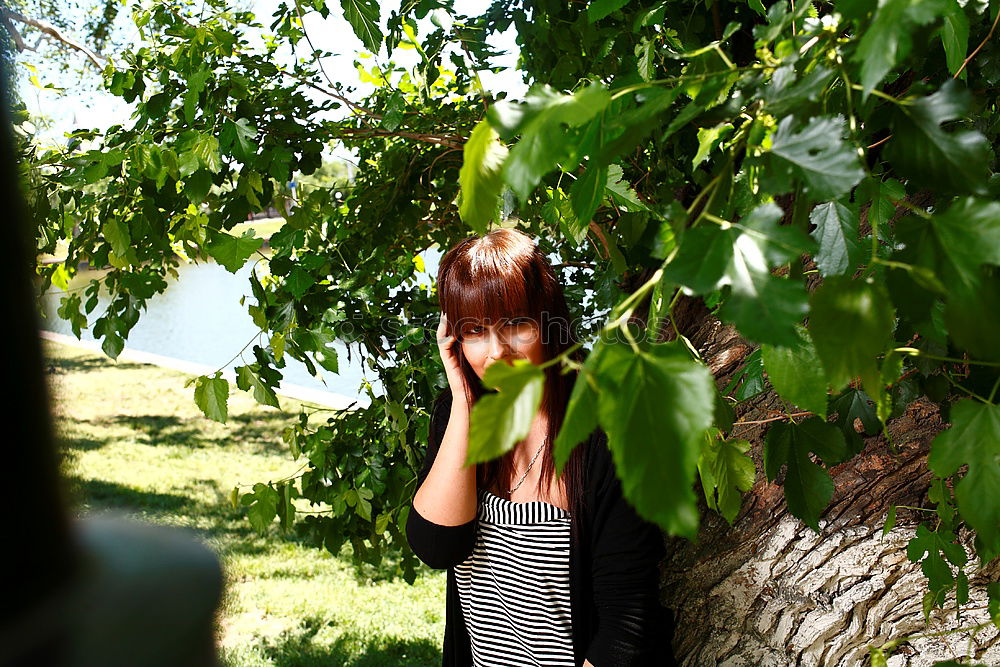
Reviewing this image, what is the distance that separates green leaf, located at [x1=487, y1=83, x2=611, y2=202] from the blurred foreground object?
1.13 ft

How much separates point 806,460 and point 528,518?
1032mm

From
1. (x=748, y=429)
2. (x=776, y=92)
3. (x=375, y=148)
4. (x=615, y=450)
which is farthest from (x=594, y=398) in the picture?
(x=375, y=148)

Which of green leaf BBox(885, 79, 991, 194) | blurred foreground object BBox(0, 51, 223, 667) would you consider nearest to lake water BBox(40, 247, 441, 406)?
green leaf BBox(885, 79, 991, 194)

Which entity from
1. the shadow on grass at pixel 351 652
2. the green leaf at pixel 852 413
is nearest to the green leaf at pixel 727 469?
the green leaf at pixel 852 413

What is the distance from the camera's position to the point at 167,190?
6.09 feet

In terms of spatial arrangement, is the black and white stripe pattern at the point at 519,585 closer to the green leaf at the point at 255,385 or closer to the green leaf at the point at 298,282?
the green leaf at the point at 255,385

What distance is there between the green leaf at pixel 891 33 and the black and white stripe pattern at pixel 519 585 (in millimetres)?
1512

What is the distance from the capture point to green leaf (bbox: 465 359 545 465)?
1.43 ft

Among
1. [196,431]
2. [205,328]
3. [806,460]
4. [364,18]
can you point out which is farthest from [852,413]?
[205,328]

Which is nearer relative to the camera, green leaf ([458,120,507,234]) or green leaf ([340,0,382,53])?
green leaf ([458,120,507,234])

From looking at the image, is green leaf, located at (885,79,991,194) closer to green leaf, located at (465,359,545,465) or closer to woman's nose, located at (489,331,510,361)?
green leaf, located at (465,359,545,465)

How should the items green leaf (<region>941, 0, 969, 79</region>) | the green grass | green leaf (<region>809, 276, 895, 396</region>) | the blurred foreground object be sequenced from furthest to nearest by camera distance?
the green grass → green leaf (<region>941, 0, 969, 79</region>) → green leaf (<region>809, 276, 895, 396</region>) → the blurred foreground object

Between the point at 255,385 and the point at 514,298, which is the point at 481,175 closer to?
the point at 514,298

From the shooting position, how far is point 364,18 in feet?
4.96
